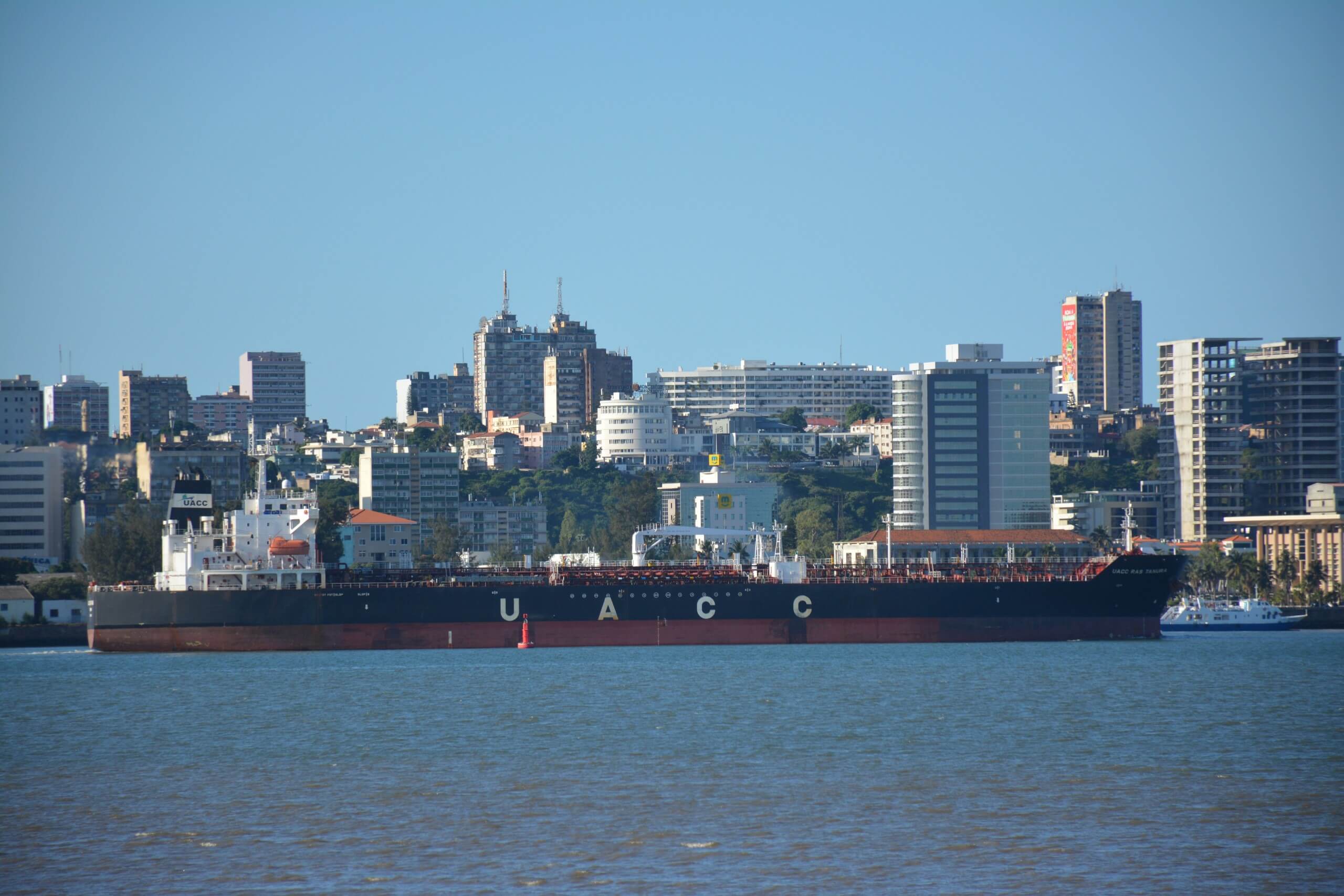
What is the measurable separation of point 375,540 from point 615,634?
6009cm

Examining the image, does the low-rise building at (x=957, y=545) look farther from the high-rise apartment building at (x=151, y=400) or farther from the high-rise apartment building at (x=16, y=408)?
the high-rise apartment building at (x=151, y=400)

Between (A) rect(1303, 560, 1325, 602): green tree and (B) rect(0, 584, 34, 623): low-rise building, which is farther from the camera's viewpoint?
(A) rect(1303, 560, 1325, 602): green tree

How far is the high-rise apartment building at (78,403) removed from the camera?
14912cm

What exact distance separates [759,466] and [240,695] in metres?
108

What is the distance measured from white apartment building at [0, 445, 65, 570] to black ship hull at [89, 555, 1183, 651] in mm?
42150

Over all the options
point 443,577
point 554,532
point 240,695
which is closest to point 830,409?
point 554,532

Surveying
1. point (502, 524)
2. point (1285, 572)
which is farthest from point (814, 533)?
point (1285, 572)

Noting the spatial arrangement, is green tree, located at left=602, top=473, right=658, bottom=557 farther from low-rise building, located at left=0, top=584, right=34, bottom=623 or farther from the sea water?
the sea water

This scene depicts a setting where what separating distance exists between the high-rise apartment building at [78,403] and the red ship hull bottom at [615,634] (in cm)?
9732

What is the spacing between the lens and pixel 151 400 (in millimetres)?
173000

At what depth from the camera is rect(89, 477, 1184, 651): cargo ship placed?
54.1 metres

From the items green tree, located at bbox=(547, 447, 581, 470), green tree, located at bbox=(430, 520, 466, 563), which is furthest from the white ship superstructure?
green tree, located at bbox=(547, 447, 581, 470)

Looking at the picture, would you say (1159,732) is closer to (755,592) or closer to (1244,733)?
(1244,733)

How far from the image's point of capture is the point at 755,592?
55.6 m
